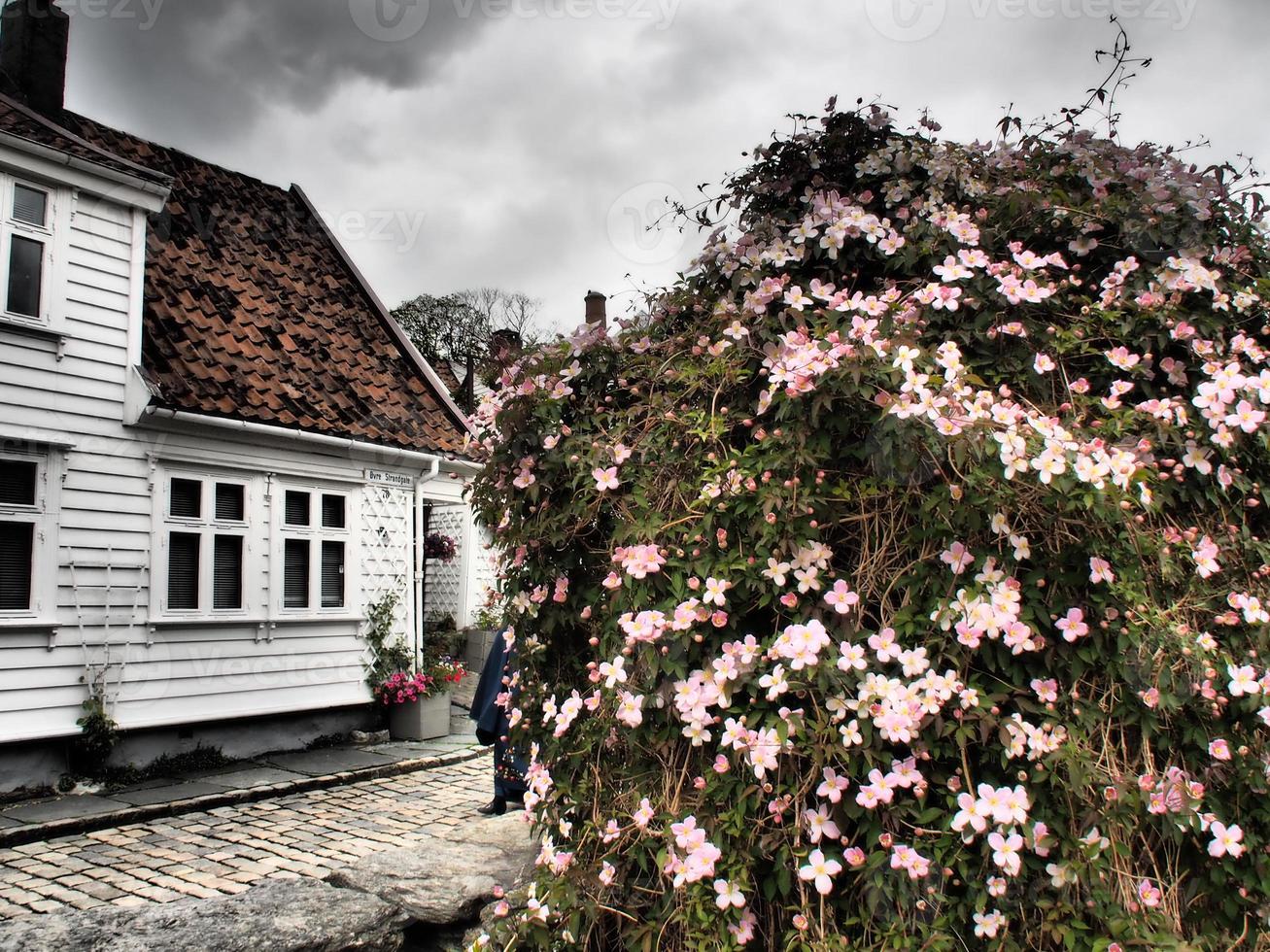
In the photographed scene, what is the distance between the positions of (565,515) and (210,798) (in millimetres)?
6747

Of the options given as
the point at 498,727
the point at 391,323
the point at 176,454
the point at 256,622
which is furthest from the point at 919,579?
the point at 391,323

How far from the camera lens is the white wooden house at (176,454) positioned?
26.0 feet

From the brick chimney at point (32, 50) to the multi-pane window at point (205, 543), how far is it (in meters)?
4.49

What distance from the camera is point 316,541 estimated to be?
10.3 m

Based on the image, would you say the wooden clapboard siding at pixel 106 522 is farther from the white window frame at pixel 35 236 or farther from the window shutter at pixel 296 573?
the window shutter at pixel 296 573

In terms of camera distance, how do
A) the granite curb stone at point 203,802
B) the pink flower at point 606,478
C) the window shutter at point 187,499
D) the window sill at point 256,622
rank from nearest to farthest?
1. the pink flower at point 606,478
2. the granite curb stone at point 203,802
3. the window sill at point 256,622
4. the window shutter at point 187,499

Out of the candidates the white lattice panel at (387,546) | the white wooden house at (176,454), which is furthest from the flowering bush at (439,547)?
the white lattice panel at (387,546)

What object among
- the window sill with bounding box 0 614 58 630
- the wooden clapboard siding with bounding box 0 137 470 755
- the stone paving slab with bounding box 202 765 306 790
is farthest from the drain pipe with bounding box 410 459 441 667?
the window sill with bounding box 0 614 58 630

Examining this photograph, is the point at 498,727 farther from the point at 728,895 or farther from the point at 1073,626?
the point at 1073,626

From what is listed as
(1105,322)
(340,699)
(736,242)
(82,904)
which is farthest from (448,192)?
(1105,322)

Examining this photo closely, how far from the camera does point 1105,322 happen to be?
258cm

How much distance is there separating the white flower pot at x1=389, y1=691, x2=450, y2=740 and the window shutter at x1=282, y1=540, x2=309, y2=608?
1.67m

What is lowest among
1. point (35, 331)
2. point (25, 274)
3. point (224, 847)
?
point (224, 847)

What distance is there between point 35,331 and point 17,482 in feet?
4.24
